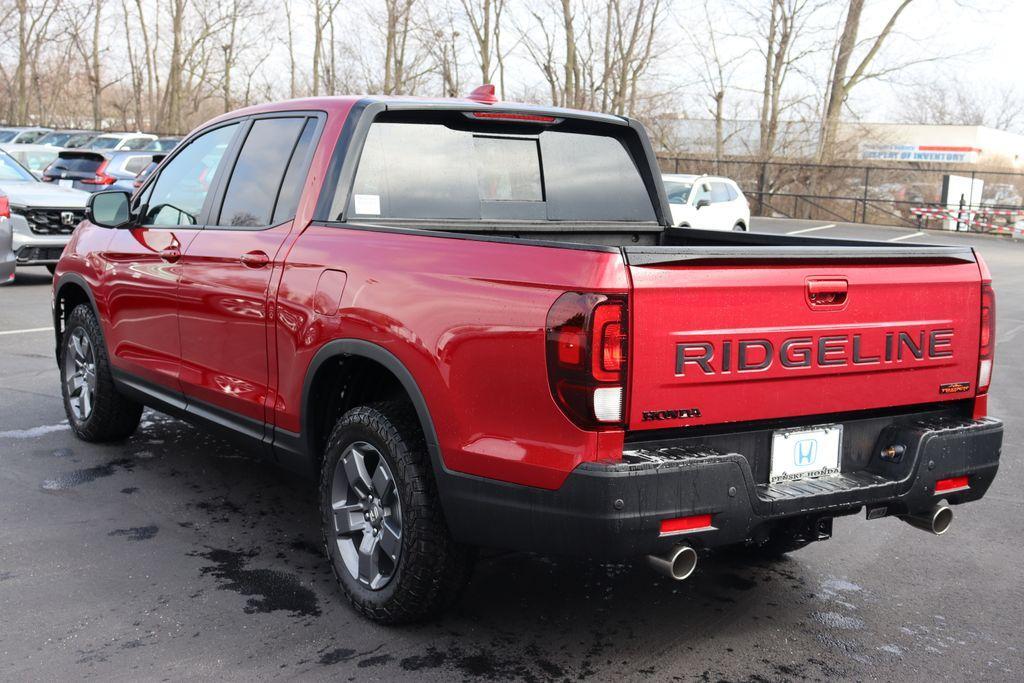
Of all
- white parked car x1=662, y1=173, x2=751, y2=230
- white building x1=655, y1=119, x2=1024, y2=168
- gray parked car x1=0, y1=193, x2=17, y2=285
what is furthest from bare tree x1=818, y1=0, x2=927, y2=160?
gray parked car x1=0, y1=193, x2=17, y2=285

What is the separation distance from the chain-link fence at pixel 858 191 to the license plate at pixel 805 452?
35155 millimetres

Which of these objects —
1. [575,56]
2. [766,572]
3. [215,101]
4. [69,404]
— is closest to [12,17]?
[215,101]

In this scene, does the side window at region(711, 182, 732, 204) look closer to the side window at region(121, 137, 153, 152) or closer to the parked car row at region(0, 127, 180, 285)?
the parked car row at region(0, 127, 180, 285)

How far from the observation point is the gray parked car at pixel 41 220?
43.2 ft

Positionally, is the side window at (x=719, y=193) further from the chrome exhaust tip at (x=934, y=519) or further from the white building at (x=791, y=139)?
the white building at (x=791, y=139)

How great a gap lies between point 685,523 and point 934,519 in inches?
46.5

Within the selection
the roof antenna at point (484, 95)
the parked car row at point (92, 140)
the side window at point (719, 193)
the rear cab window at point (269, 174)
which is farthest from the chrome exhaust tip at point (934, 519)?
the parked car row at point (92, 140)

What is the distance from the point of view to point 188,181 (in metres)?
5.36

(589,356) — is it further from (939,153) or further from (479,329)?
(939,153)

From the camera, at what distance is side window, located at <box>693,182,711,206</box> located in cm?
2089

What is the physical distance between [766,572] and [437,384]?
189cm

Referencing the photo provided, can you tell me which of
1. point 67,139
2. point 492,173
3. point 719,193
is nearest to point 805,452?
point 492,173

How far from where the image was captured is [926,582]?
4465 mm

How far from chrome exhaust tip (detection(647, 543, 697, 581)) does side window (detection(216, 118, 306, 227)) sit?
7.53 feet
